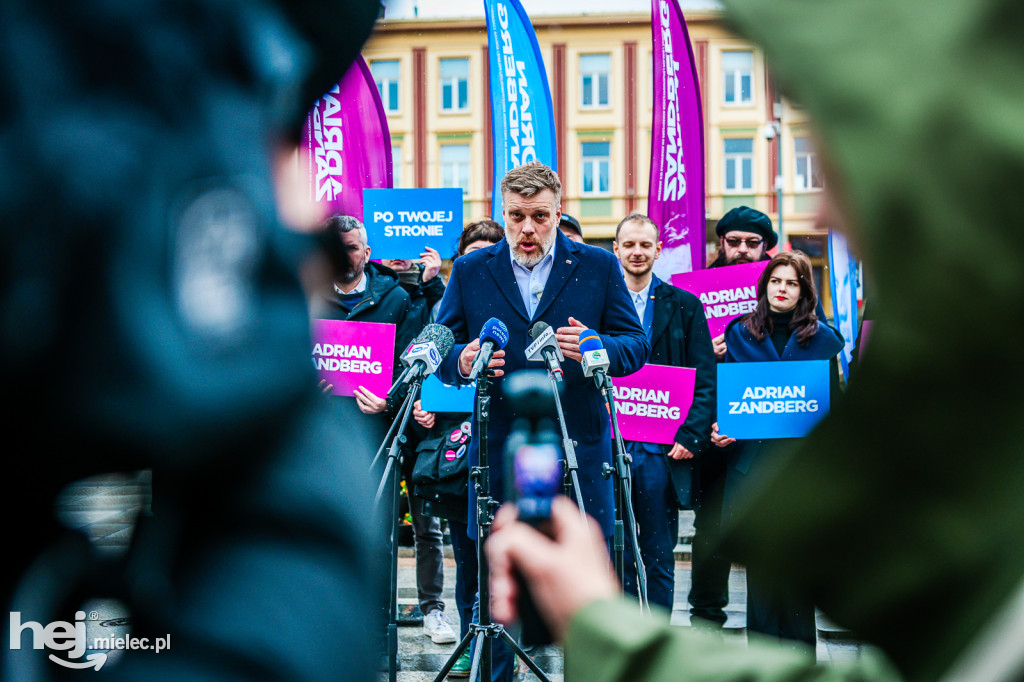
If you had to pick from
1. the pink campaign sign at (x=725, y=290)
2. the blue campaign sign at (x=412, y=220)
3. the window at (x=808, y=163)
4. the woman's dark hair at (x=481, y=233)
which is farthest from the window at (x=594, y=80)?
the window at (x=808, y=163)

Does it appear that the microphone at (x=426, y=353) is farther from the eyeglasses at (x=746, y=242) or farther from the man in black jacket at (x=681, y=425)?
the eyeglasses at (x=746, y=242)

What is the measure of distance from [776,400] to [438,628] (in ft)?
7.67

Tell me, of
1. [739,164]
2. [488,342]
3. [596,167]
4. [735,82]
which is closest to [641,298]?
[488,342]

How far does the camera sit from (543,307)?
443cm

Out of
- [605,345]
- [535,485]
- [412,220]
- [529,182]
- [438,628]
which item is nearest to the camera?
[535,485]

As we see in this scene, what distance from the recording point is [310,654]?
728 mm

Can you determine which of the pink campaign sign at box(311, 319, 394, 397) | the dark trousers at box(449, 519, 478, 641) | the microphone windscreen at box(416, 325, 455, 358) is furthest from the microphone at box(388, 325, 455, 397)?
the dark trousers at box(449, 519, 478, 641)

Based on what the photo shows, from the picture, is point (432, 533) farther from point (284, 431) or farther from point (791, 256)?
point (284, 431)

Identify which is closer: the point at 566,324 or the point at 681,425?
the point at 566,324

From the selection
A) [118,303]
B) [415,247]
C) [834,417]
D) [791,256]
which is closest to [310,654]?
[118,303]

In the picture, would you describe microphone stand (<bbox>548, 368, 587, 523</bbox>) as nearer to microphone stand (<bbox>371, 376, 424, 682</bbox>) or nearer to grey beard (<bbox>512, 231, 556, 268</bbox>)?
microphone stand (<bbox>371, 376, 424, 682</bbox>)

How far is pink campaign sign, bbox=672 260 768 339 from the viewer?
6.41m

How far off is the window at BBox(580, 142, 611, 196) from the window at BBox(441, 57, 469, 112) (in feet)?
15.2

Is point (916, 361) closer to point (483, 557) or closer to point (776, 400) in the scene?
point (483, 557)
